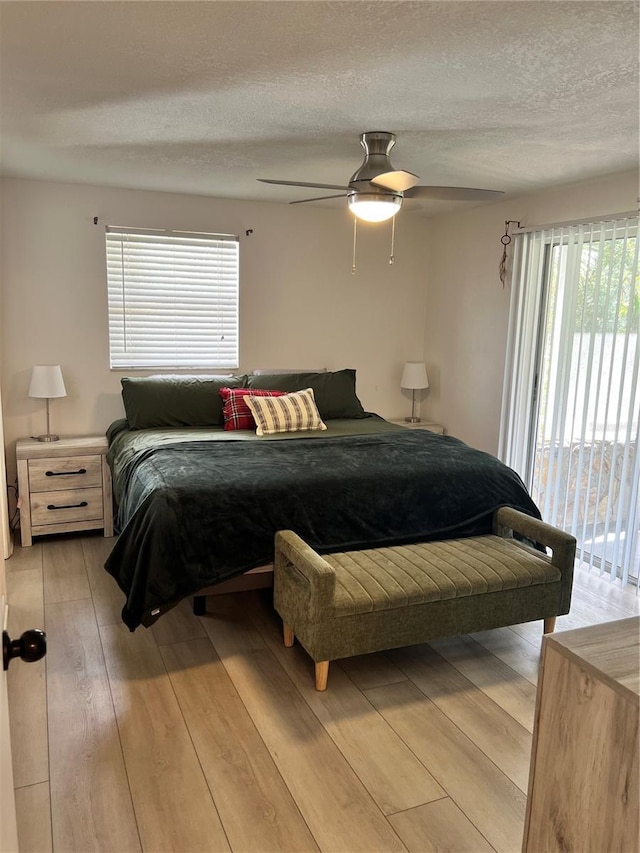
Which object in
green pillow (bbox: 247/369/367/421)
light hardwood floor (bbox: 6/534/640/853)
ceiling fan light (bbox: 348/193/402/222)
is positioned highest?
ceiling fan light (bbox: 348/193/402/222)

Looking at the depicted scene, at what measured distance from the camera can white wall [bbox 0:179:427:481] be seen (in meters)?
4.19

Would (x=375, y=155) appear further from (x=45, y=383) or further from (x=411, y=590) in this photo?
(x=45, y=383)

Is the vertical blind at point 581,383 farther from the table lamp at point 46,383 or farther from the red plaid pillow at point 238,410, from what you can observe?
the table lamp at point 46,383

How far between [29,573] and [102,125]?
8.01ft

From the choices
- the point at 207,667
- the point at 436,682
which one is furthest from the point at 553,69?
the point at 207,667

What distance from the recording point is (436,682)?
2592 millimetres

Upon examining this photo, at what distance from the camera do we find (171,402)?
4.18 metres

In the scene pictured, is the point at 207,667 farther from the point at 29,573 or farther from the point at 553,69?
the point at 553,69

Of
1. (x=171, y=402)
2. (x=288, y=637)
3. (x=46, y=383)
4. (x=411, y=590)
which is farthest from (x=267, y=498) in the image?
(x=46, y=383)

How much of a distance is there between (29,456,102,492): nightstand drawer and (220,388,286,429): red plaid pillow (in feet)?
2.88

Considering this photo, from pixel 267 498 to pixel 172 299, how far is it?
7.67ft

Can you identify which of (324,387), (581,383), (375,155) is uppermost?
(375,155)

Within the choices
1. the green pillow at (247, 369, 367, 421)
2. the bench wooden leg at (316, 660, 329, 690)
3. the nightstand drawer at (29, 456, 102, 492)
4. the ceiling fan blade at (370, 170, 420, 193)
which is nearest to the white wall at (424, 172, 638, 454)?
the green pillow at (247, 369, 367, 421)

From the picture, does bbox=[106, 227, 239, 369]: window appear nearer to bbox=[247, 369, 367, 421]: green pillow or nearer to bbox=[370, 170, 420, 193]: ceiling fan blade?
bbox=[247, 369, 367, 421]: green pillow
